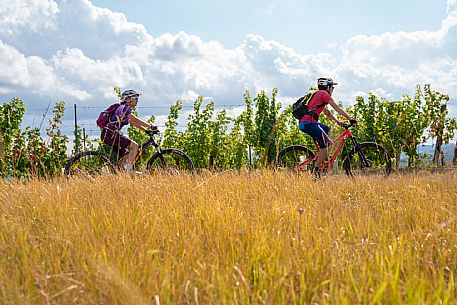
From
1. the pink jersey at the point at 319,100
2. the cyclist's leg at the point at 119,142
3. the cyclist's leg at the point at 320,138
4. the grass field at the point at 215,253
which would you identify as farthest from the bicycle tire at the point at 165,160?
the grass field at the point at 215,253

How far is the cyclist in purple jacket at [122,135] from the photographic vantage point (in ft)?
24.9

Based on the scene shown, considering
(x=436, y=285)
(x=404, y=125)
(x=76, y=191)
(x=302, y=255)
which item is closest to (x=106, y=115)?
(x=76, y=191)

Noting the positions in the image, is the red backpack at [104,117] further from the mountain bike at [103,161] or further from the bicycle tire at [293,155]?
the bicycle tire at [293,155]

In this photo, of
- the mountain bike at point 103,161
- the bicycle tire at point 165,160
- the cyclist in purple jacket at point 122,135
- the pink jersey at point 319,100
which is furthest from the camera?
the bicycle tire at point 165,160

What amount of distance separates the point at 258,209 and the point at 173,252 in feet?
3.75

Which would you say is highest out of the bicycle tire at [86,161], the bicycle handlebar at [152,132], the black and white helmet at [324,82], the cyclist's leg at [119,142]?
the black and white helmet at [324,82]

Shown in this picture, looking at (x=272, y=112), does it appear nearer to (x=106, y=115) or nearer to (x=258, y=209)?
(x=106, y=115)

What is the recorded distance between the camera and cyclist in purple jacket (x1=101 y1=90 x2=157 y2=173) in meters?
7.60

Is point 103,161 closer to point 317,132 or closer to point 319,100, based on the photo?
point 317,132

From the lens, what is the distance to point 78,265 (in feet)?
8.70

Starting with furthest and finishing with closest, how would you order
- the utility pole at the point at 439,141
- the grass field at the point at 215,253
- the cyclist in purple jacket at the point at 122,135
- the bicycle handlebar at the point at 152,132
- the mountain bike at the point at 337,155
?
the utility pole at the point at 439,141, the mountain bike at the point at 337,155, the bicycle handlebar at the point at 152,132, the cyclist in purple jacket at the point at 122,135, the grass field at the point at 215,253

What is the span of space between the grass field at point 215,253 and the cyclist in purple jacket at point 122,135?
3.15 meters

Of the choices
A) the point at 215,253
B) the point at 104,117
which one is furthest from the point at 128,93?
the point at 215,253

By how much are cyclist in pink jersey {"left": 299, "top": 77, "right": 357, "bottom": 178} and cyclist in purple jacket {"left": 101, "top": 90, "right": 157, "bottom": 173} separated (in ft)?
8.50
